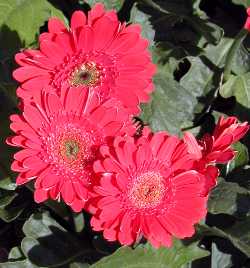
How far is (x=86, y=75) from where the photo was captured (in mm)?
1335

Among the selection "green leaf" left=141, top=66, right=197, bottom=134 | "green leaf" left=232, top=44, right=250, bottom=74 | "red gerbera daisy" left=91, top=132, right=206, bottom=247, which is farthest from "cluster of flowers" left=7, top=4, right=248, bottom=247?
"green leaf" left=232, top=44, right=250, bottom=74

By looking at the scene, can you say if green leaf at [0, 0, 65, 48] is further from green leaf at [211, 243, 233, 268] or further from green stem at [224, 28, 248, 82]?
green leaf at [211, 243, 233, 268]

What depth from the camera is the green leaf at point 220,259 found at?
170 cm

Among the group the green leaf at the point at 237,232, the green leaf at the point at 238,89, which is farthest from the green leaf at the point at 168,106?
the green leaf at the point at 237,232

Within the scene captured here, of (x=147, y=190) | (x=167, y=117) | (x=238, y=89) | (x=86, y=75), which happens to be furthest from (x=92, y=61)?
(x=238, y=89)

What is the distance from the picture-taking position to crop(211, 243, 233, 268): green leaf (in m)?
1.70

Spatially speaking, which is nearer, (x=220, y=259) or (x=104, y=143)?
(x=104, y=143)

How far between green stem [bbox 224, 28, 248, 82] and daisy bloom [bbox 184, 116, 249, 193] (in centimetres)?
40

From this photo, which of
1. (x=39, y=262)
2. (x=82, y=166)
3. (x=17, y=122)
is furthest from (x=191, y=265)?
(x=17, y=122)

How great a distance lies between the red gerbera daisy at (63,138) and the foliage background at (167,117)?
0.90 ft

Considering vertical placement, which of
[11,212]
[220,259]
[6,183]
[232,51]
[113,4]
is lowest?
[220,259]

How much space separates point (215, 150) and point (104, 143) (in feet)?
0.71

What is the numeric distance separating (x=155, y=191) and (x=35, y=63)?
0.34 meters

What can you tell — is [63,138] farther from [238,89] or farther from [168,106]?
[238,89]
